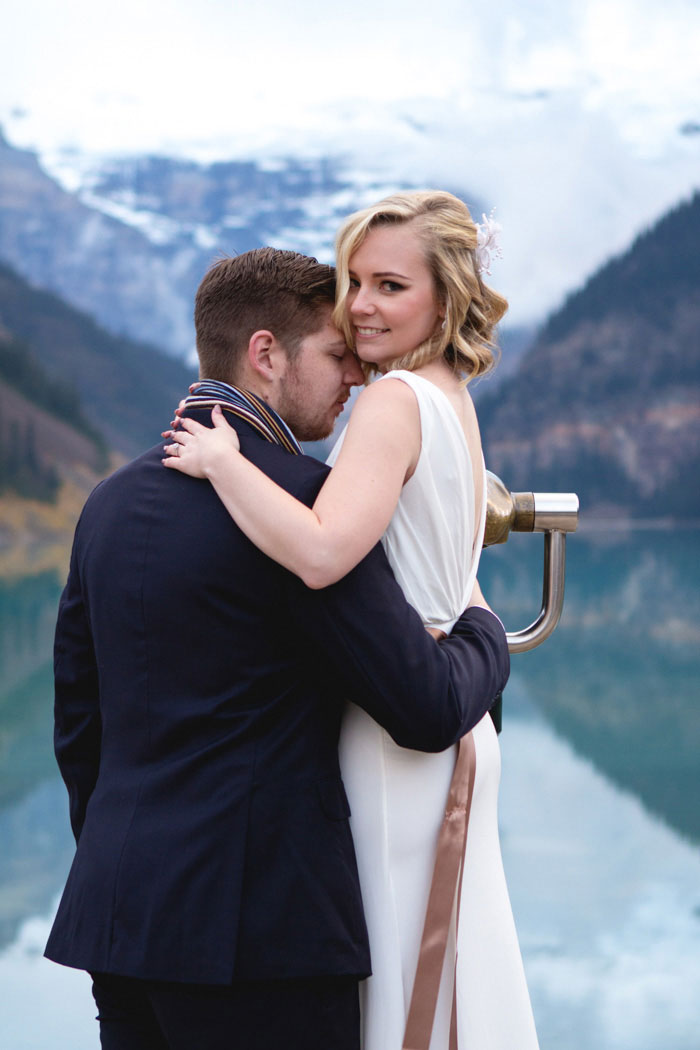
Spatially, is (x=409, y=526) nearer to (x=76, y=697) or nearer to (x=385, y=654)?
(x=385, y=654)

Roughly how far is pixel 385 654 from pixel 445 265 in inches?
17.9

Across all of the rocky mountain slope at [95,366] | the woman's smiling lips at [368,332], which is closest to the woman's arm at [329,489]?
the woman's smiling lips at [368,332]

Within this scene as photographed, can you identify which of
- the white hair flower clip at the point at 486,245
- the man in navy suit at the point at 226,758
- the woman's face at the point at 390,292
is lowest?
the man in navy suit at the point at 226,758

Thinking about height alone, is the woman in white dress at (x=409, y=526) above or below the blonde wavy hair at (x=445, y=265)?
below

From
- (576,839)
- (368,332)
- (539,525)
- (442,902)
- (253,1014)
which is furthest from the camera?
(576,839)

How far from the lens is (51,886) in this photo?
329cm

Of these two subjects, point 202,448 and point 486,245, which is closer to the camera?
point 202,448

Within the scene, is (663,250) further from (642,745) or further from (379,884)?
(379,884)

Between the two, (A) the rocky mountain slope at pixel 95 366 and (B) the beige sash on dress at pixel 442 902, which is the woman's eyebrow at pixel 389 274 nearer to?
(B) the beige sash on dress at pixel 442 902

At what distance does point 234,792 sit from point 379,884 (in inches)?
7.2

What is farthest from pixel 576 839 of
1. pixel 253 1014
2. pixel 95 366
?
pixel 95 366

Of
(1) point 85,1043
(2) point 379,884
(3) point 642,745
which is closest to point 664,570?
(3) point 642,745

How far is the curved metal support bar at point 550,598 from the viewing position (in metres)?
1.33

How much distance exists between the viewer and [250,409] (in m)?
1.00
